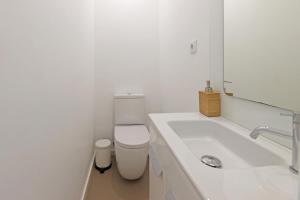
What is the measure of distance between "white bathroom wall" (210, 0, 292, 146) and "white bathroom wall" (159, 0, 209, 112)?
75 mm

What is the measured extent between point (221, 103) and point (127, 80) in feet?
4.86

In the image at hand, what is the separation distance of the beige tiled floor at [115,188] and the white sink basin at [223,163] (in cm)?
96

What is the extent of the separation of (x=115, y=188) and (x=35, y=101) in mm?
1358

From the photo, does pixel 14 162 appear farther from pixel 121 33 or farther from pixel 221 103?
pixel 121 33

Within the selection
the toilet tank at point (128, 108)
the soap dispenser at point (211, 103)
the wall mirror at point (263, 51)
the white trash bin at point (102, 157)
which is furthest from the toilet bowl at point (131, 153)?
the wall mirror at point (263, 51)

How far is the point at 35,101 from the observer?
28.6 inches

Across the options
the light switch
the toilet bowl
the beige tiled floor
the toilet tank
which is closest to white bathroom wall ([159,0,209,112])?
the light switch

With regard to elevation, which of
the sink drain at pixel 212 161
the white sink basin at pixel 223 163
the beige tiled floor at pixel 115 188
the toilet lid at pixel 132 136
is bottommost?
the beige tiled floor at pixel 115 188

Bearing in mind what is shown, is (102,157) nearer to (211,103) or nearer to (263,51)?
(211,103)

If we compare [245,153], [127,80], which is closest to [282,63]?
[245,153]

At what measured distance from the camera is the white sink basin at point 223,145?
73 cm

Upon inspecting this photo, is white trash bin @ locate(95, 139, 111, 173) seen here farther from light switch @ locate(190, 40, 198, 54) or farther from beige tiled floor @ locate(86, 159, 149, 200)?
light switch @ locate(190, 40, 198, 54)

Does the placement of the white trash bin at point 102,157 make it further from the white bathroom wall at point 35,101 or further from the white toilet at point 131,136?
the white bathroom wall at point 35,101

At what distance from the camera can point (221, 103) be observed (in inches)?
44.1
